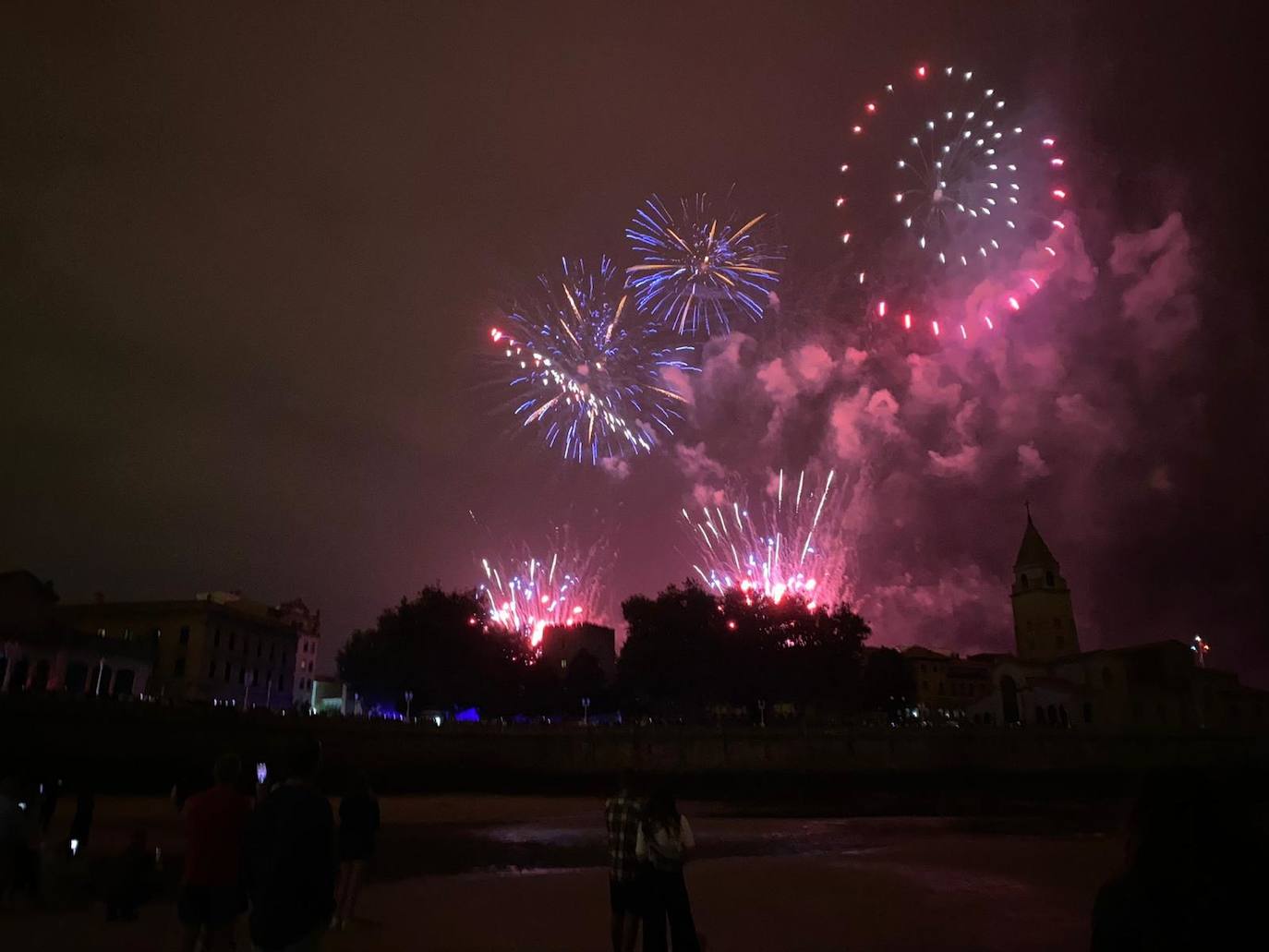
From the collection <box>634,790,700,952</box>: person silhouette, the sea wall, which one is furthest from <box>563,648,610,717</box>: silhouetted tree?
<box>634,790,700,952</box>: person silhouette

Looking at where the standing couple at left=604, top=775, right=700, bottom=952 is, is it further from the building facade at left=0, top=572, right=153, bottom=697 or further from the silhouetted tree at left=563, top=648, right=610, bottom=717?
the silhouetted tree at left=563, top=648, right=610, bottom=717

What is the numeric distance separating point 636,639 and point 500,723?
24.2 metres

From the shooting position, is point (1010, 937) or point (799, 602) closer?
point (1010, 937)

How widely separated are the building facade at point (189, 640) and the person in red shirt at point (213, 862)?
68.6 meters

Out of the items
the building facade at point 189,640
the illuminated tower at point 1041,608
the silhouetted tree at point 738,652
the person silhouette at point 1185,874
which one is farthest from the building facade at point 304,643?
the person silhouette at point 1185,874

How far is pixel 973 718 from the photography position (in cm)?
8438

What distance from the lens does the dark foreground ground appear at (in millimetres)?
10742

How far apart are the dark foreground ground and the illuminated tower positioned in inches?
3232

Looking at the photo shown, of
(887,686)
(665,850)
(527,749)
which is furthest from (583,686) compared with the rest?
(665,850)

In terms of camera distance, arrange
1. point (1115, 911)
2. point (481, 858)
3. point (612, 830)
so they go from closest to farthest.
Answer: point (1115, 911) → point (612, 830) → point (481, 858)

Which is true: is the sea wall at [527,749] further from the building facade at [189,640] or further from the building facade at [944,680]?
the building facade at [944,680]

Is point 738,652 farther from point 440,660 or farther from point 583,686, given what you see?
point 440,660

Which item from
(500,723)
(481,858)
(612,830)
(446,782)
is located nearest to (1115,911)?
(612,830)

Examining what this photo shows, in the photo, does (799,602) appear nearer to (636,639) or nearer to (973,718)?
(636,639)
